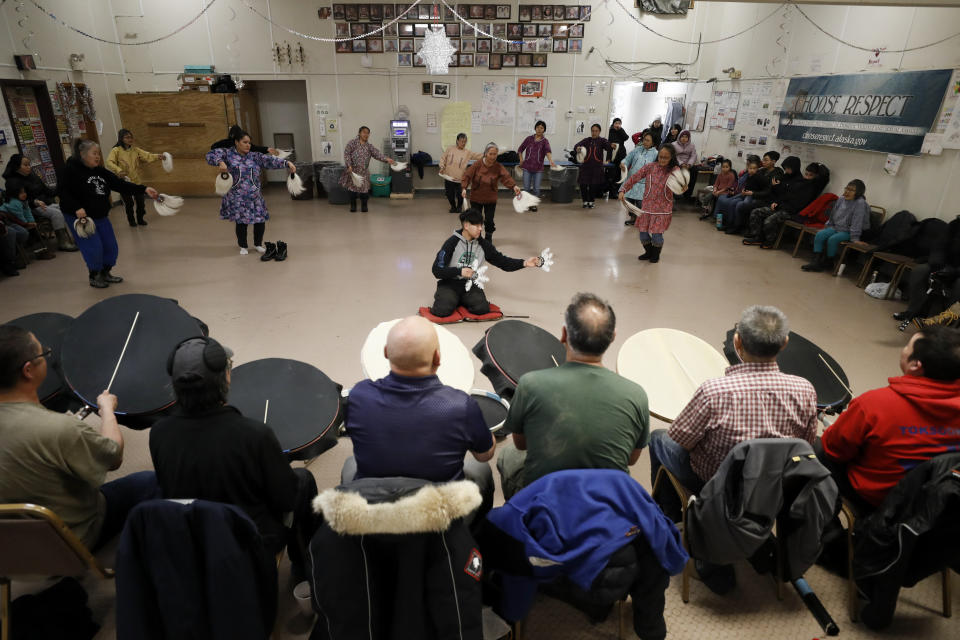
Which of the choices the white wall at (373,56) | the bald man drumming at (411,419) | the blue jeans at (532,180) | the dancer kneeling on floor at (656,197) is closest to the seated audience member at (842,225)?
the white wall at (373,56)

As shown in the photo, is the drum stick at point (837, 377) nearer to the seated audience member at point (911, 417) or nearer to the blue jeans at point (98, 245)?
the seated audience member at point (911, 417)

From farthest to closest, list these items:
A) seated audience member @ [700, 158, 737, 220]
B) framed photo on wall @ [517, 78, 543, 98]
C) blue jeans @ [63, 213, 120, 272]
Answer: framed photo on wall @ [517, 78, 543, 98] < seated audience member @ [700, 158, 737, 220] < blue jeans @ [63, 213, 120, 272]

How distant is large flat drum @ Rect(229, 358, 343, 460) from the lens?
94.5 inches

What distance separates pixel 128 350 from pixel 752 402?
280cm

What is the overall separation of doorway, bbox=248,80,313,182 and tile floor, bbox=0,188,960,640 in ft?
11.7

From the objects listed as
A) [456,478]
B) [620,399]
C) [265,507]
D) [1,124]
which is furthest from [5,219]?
[620,399]

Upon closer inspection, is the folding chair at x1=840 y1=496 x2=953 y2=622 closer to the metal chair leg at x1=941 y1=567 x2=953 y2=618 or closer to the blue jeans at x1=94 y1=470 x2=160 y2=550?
the metal chair leg at x1=941 y1=567 x2=953 y2=618

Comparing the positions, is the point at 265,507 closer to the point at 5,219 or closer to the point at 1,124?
the point at 5,219

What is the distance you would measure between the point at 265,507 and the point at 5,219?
609 cm

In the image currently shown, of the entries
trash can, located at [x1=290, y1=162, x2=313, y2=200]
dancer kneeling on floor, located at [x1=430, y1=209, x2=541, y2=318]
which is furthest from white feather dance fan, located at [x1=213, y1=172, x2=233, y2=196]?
trash can, located at [x1=290, y1=162, x2=313, y2=200]

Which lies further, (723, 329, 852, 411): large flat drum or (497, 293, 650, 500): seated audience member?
(723, 329, 852, 411): large flat drum

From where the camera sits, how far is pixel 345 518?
1341mm

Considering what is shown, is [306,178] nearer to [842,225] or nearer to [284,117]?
[284,117]

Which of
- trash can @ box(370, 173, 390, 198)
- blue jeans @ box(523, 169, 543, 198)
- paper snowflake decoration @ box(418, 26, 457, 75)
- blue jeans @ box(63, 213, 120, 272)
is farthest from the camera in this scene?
trash can @ box(370, 173, 390, 198)
